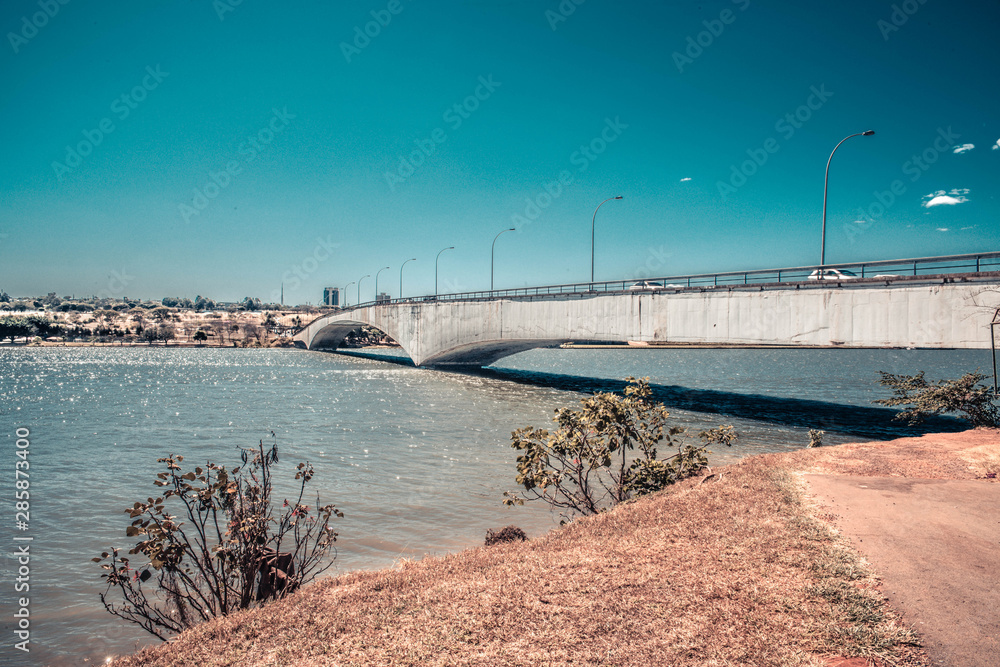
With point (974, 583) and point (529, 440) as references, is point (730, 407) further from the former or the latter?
point (974, 583)

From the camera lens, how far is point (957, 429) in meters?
25.3

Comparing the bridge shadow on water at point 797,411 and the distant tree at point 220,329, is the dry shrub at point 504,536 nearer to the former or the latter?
the bridge shadow on water at point 797,411

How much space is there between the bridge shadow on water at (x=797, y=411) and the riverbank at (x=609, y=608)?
2089cm

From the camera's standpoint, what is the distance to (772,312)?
27469 millimetres

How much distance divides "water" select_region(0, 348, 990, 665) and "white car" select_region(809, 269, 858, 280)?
283 inches

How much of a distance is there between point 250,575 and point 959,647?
25.8 ft

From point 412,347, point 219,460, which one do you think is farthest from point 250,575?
point 412,347

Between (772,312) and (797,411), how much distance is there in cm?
866

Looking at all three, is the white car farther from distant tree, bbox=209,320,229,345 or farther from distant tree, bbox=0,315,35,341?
distant tree, bbox=0,315,35,341

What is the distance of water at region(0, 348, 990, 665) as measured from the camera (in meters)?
10.0

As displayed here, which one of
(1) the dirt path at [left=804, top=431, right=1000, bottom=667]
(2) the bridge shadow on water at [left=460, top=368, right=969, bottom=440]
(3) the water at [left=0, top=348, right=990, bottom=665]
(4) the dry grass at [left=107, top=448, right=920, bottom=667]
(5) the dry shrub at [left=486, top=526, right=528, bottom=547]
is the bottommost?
(3) the water at [left=0, top=348, right=990, bottom=665]

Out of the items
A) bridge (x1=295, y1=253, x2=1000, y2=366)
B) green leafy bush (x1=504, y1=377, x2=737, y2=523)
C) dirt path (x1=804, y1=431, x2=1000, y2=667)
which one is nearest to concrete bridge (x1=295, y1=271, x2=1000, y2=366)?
bridge (x1=295, y1=253, x2=1000, y2=366)

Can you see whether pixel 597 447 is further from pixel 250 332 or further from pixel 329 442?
pixel 250 332

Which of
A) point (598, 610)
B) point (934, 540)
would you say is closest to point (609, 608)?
point (598, 610)
